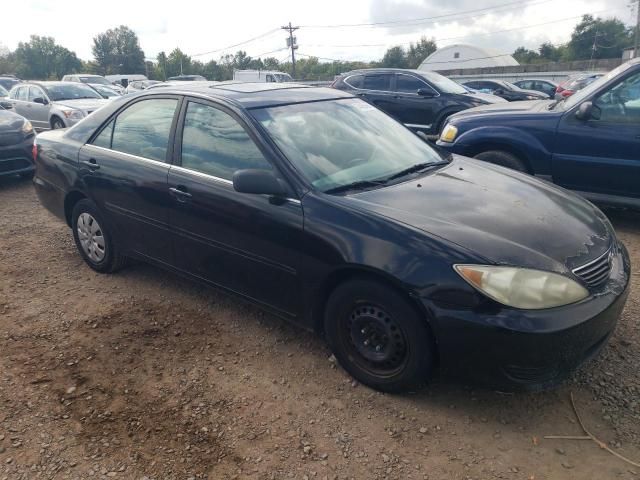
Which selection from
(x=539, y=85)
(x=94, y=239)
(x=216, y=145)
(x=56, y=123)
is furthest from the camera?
(x=539, y=85)

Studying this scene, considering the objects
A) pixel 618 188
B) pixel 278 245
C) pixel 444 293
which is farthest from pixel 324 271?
pixel 618 188

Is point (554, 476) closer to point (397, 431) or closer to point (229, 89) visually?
point (397, 431)

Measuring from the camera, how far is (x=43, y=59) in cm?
8344

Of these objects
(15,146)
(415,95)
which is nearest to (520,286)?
(15,146)

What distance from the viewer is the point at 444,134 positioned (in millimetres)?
6160

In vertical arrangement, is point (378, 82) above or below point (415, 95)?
above

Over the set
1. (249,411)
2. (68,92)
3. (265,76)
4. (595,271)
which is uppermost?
(265,76)

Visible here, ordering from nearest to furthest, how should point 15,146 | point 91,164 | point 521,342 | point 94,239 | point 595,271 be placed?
point 521,342, point 595,271, point 91,164, point 94,239, point 15,146

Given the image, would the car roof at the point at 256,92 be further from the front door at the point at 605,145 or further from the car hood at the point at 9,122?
the car hood at the point at 9,122

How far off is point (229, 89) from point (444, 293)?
2235 millimetres

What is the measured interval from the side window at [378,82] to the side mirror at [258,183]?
8753 millimetres

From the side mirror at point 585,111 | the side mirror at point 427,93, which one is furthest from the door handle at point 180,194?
the side mirror at point 427,93

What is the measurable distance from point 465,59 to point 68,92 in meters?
52.5

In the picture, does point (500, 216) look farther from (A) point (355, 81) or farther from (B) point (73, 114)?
(B) point (73, 114)
